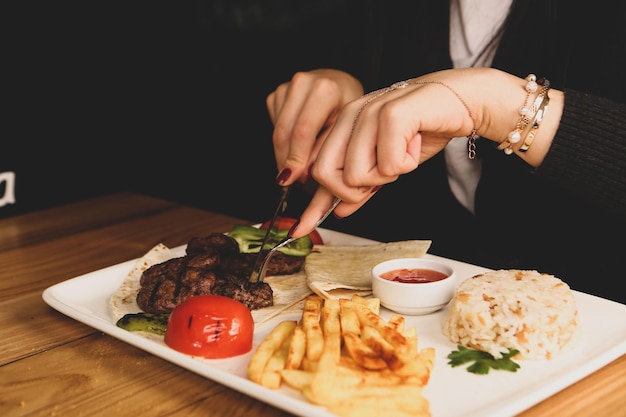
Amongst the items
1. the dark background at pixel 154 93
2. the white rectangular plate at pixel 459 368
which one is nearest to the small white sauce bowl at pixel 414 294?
the white rectangular plate at pixel 459 368

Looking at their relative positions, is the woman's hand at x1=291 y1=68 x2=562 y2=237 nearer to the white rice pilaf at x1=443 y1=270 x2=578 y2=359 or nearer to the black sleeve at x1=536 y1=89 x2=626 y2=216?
the black sleeve at x1=536 y1=89 x2=626 y2=216

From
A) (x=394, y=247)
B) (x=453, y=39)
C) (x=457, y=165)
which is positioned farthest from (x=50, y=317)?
(x=453, y=39)

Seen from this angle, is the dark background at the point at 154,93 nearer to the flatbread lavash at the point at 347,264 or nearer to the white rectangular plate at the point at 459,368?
the flatbread lavash at the point at 347,264

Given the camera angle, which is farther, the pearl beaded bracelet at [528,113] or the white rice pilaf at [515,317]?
the pearl beaded bracelet at [528,113]

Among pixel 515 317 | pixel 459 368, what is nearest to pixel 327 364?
pixel 459 368

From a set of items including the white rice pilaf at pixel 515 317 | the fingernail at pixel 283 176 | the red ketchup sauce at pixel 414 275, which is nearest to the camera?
the white rice pilaf at pixel 515 317

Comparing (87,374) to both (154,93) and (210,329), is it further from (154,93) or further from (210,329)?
(154,93)

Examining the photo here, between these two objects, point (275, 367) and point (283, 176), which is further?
point (283, 176)

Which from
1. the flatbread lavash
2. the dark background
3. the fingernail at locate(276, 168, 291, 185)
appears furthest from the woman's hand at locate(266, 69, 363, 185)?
the dark background
